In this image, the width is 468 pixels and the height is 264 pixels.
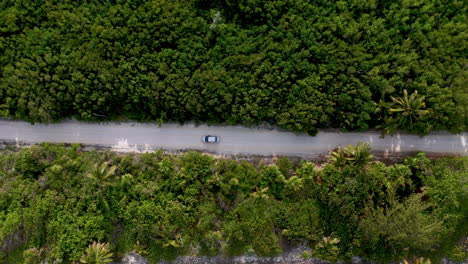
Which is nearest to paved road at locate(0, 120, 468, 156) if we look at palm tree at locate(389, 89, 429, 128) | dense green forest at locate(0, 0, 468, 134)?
dense green forest at locate(0, 0, 468, 134)

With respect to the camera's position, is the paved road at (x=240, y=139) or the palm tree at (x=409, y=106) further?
the paved road at (x=240, y=139)

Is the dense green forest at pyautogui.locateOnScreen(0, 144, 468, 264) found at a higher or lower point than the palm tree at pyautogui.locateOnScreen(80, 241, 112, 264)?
higher

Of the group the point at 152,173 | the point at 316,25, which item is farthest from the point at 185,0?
the point at 152,173

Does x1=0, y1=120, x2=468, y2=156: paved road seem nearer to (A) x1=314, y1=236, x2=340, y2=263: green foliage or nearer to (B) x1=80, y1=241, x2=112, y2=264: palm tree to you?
(A) x1=314, y1=236, x2=340, y2=263: green foliage

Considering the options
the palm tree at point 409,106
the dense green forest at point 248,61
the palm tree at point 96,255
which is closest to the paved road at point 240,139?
the dense green forest at point 248,61

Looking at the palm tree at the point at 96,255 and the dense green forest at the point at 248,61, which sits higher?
the dense green forest at the point at 248,61

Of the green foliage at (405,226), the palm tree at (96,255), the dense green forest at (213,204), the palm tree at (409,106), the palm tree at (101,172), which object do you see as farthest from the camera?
the dense green forest at (213,204)

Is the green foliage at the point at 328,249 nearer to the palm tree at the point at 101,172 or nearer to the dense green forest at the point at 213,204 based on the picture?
the dense green forest at the point at 213,204
